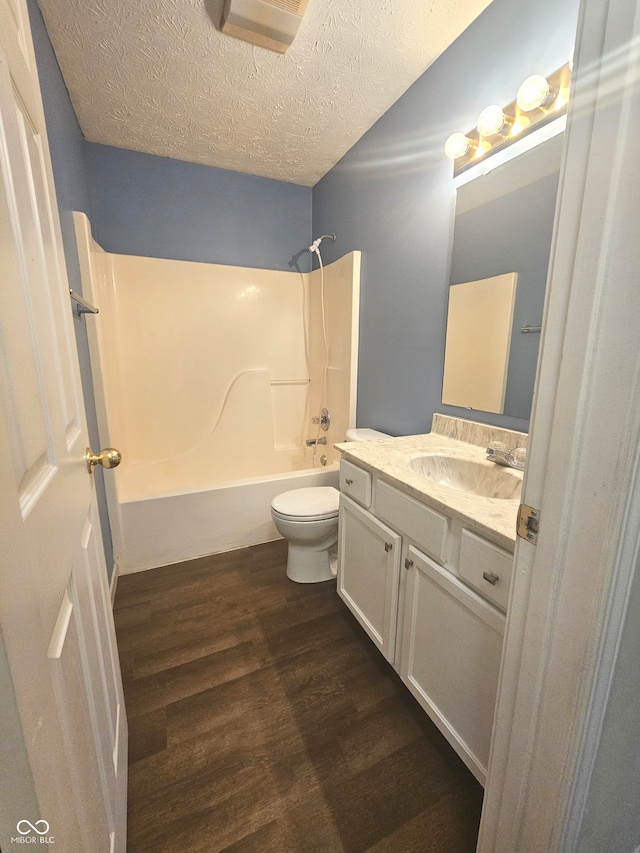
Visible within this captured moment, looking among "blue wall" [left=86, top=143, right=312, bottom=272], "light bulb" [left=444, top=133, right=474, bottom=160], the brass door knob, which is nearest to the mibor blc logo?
the brass door knob

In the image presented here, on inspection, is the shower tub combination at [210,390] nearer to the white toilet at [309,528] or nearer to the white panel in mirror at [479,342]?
the white toilet at [309,528]

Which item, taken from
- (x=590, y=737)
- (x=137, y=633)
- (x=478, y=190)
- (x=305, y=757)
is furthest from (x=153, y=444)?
(x=590, y=737)

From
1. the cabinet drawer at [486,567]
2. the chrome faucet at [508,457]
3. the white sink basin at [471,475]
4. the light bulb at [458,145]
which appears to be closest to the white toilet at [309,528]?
the white sink basin at [471,475]

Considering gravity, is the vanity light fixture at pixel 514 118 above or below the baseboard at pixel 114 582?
above

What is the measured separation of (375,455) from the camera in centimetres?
137

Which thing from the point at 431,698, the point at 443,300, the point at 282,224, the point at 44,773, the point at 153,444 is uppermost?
the point at 282,224

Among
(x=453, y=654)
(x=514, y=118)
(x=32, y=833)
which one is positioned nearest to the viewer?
(x=32, y=833)

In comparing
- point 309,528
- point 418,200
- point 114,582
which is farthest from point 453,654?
point 418,200

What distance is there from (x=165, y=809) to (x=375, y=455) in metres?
1.22

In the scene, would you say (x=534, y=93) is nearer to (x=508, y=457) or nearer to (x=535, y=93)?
(x=535, y=93)

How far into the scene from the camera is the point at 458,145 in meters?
1.39

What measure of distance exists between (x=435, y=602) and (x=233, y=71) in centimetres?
230

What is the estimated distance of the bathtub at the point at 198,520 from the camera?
1.99 m

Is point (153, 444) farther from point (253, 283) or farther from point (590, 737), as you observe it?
point (590, 737)
